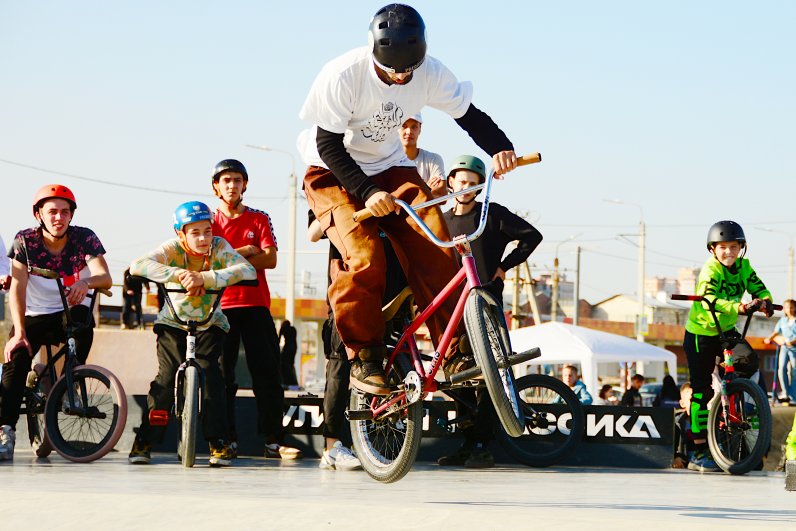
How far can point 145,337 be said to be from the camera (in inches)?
569

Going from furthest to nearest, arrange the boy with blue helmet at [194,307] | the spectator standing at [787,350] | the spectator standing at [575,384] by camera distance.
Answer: the spectator standing at [787,350] → the spectator standing at [575,384] → the boy with blue helmet at [194,307]

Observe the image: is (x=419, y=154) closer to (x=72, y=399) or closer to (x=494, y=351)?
(x=72, y=399)

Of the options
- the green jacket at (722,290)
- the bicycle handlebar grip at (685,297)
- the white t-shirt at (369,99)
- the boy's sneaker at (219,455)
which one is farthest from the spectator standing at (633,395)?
the white t-shirt at (369,99)

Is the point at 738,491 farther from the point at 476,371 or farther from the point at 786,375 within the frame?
the point at 786,375

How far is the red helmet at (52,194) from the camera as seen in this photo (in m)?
7.16

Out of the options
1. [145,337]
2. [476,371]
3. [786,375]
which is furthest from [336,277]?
[786,375]

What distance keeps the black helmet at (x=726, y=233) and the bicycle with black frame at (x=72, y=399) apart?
407cm

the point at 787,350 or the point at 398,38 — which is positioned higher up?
the point at 398,38

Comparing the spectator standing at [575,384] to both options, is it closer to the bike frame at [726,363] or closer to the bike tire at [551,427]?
the bike frame at [726,363]

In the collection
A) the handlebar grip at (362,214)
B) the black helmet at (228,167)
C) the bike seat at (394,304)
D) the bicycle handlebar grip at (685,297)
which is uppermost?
the black helmet at (228,167)

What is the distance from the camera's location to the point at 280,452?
7.49m

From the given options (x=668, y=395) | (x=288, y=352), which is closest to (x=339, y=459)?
(x=288, y=352)

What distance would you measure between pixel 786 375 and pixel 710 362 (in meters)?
8.32

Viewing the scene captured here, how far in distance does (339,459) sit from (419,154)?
2159 millimetres
